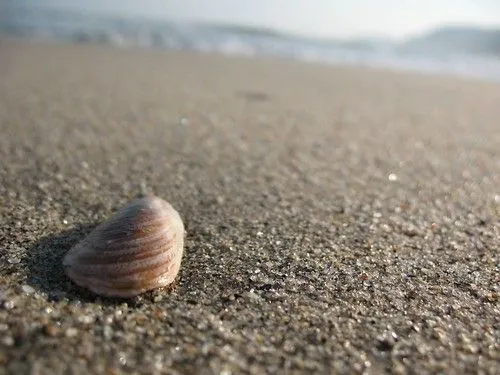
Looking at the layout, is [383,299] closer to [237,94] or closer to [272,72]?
[237,94]

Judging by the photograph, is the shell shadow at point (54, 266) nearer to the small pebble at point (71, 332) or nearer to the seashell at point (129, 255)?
the seashell at point (129, 255)

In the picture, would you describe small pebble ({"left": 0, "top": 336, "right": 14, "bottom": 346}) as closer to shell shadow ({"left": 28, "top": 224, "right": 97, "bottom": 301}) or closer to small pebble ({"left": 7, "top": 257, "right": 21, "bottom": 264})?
shell shadow ({"left": 28, "top": 224, "right": 97, "bottom": 301})

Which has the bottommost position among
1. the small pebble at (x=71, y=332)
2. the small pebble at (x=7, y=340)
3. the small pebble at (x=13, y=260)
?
the small pebble at (x=71, y=332)

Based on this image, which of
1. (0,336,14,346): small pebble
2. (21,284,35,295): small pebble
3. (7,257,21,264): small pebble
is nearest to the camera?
(0,336,14,346): small pebble

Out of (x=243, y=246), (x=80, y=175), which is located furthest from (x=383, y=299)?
(x=80, y=175)

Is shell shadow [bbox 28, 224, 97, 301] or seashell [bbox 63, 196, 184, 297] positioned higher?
seashell [bbox 63, 196, 184, 297]

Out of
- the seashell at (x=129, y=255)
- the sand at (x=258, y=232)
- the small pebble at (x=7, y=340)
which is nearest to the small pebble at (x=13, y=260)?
the sand at (x=258, y=232)

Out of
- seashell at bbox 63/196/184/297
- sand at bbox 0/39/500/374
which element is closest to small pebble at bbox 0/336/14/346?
sand at bbox 0/39/500/374
